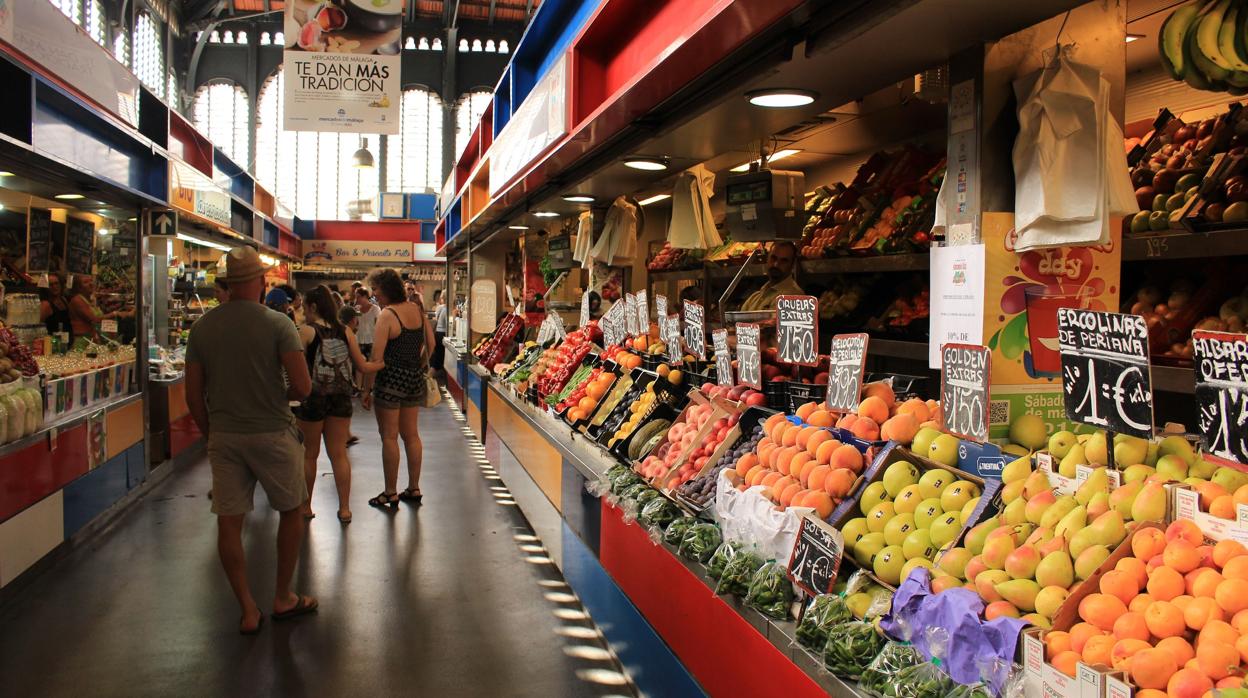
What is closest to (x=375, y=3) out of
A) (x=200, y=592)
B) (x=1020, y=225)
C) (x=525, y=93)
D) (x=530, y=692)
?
(x=525, y=93)

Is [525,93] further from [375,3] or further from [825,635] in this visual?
[825,635]

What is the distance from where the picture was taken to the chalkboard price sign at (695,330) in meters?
4.32

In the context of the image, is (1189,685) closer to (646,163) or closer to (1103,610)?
(1103,610)

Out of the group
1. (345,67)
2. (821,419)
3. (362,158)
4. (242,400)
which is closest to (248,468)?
(242,400)

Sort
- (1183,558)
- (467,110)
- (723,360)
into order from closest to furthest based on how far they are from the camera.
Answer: (1183,558)
(723,360)
(467,110)

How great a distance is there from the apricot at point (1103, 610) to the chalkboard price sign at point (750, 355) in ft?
6.64

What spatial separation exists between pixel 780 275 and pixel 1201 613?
15.6ft

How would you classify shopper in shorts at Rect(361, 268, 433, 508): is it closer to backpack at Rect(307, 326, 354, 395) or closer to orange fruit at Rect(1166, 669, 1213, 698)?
backpack at Rect(307, 326, 354, 395)

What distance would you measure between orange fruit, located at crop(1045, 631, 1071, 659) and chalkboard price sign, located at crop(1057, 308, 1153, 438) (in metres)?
0.45

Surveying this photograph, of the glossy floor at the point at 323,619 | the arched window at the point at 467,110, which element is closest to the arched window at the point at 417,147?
the arched window at the point at 467,110

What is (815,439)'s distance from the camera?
114 inches

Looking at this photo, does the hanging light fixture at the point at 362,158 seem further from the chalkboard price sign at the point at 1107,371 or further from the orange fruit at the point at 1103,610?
the orange fruit at the point at 1103,610

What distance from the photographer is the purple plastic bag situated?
171cm

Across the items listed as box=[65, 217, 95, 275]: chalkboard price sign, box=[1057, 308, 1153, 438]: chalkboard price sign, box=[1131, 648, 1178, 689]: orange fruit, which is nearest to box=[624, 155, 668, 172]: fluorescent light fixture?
box=[1057, 308, 1153, 438]: chalkboard price sign
